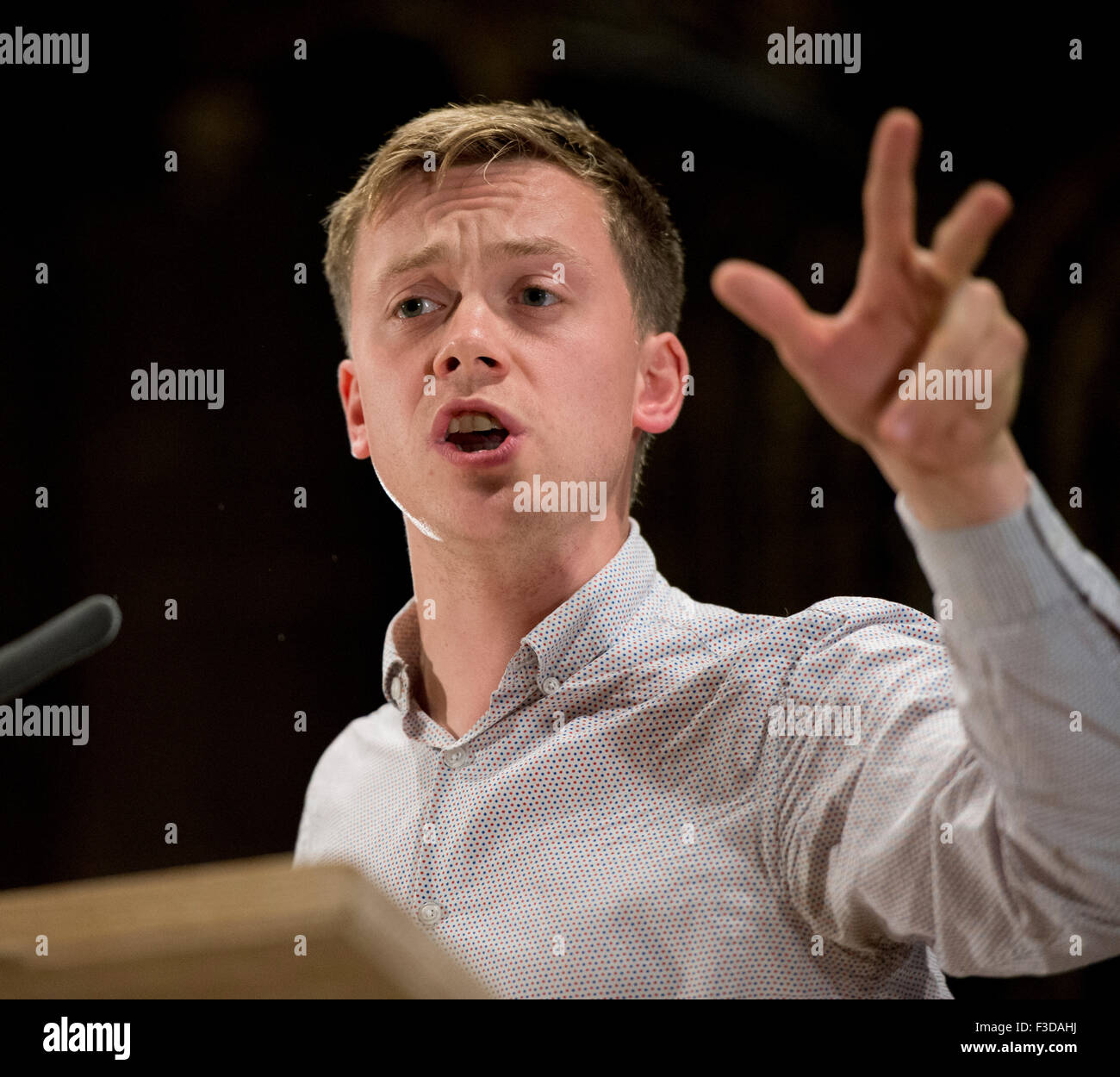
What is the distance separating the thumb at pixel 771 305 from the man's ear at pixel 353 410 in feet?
3.71

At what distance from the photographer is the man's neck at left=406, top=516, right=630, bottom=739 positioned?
1853 mm

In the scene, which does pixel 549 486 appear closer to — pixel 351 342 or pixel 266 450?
pixel 351 342

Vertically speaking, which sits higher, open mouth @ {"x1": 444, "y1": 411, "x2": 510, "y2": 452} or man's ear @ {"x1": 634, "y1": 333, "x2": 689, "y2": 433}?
man's ear @ {"x1": 634, "y1": 333, "x2": 689, "y2": 433}

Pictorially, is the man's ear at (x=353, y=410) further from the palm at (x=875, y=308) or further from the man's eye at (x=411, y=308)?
the palm at (x=875, y=308)

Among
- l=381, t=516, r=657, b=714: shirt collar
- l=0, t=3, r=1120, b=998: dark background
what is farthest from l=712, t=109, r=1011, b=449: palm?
l=0, t=3, r=1120, b=998: dark background

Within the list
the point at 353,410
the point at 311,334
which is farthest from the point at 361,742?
the point at 311,334

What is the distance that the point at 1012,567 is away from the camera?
1.07 metres

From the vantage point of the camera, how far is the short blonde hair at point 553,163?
77.6 inches

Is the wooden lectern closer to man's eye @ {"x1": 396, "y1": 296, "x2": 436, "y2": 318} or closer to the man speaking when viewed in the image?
the man speaking

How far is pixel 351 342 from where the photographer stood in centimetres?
208

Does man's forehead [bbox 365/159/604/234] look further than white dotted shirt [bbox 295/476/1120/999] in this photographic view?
Yes

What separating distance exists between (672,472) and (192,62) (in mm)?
1298

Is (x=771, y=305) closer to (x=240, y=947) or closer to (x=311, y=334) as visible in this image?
(x=240, y=947)
